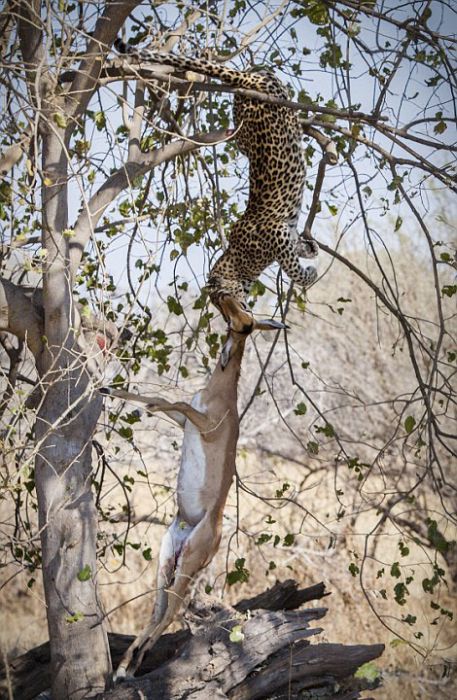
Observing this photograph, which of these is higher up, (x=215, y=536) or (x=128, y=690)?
(x=215, y=536)

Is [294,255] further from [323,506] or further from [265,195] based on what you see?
[323,506]

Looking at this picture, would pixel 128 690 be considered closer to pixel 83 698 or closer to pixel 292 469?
pixel 83 698

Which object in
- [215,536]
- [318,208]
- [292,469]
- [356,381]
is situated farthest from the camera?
[356,381]

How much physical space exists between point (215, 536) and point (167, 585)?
1.18 ft

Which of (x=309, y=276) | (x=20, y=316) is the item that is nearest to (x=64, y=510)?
(x=20, y=316)

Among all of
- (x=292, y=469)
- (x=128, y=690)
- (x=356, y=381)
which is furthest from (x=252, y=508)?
(x=128, y=690)

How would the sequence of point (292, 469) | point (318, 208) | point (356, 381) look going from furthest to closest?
point (356, 381)
point (292, 469)
point (318, 208)

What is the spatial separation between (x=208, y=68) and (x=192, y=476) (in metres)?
2.26

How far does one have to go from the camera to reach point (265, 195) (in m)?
5.47

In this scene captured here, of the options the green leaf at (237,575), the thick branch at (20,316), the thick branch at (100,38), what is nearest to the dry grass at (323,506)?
the green leaf at (237,575)

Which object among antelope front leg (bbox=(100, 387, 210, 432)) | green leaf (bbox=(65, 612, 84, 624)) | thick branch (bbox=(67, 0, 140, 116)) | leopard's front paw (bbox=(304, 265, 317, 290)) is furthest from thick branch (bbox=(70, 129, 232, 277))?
green leaf (bbox=(65, 612, 84, 624))

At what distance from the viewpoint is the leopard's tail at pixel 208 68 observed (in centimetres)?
444

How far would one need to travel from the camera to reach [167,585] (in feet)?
14.9

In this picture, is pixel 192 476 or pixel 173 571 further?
pixel 192 476
